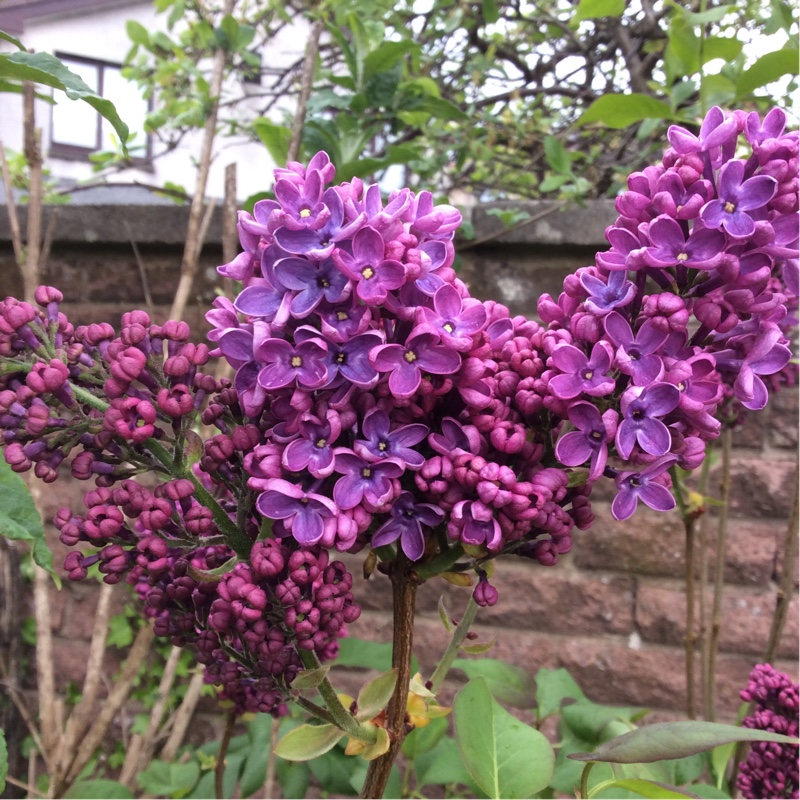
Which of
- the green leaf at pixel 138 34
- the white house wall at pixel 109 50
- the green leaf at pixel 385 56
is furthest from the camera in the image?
the white house wall at pixel 109 50

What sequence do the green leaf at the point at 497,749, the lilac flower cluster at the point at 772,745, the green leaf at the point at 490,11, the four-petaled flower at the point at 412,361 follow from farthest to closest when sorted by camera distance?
the green leaf at the point at 490,11 < the lilac flower cluster at the point at 772,745 < the green leaf at the point at 497,749 < the four-petaled flower at the point at 412,361

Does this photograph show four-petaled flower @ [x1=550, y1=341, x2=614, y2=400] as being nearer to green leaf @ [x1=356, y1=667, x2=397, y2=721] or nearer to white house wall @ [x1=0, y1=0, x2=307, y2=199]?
green leaf @ [x1=356, y1=667, x2=397, y2=721]

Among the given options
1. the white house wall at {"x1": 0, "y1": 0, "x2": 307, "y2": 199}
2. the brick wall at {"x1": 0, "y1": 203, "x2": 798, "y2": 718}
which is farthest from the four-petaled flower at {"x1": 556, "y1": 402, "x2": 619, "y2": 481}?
the white house wall at {"x1": 0, "y1": 0, "x2": 307, "y2": 199}

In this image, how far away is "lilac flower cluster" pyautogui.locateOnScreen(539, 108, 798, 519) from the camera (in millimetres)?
306

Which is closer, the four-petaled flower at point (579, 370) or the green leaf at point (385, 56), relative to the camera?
the four-petaled flower at point (579, 370)

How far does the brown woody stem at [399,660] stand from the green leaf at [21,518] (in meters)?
0.18

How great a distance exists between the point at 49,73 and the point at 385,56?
25.0 inches

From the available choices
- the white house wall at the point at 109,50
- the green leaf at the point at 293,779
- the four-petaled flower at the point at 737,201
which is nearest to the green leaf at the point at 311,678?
the four-petaled flower at the point at 737,201

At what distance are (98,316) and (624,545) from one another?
3.52 ft

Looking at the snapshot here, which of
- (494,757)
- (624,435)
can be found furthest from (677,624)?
(624,435)

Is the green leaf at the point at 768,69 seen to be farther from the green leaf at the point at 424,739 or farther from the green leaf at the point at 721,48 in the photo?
the green leaf at the point at 424,739

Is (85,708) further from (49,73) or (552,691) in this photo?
(49,73)

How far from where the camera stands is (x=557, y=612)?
122 centimetres

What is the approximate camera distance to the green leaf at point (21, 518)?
0.33 metres
